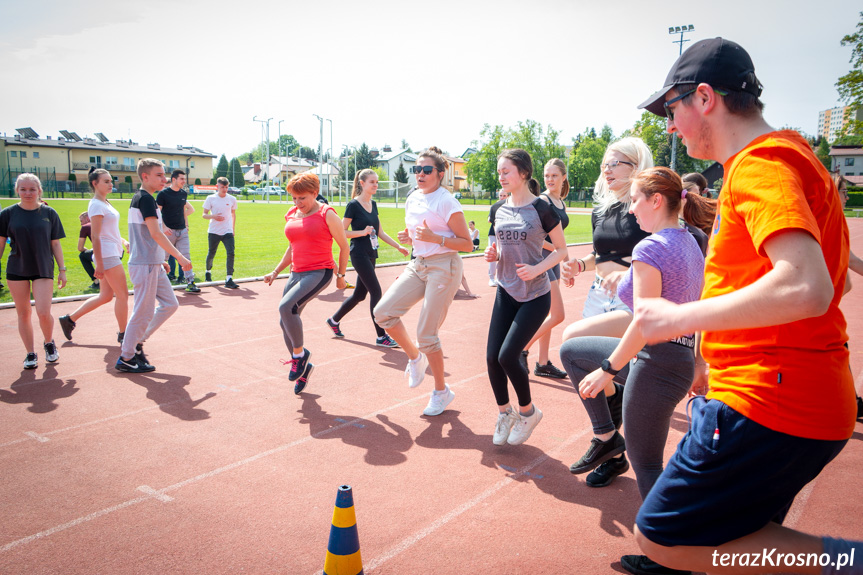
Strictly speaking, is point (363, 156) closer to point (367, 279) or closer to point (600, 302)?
point (367, 279)

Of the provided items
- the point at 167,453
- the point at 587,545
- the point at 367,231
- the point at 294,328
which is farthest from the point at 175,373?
the point at 587,545

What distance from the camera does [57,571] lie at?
3016mm

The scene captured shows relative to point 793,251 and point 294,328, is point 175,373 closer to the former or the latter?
point 294,328

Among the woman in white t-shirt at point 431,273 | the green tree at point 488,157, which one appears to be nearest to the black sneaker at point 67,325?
the woman in white t-shirt at point 431,273

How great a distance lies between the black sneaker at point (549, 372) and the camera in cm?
661

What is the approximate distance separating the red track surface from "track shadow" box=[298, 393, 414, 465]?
21 mm

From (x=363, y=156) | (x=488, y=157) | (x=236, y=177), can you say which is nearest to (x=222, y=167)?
(x=236, y=177)

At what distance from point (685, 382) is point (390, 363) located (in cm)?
459

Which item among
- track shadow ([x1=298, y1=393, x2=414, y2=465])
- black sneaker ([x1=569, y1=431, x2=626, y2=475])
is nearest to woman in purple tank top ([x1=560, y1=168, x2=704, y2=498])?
black sneaker ([x1=569, y1=431, x2=626, y2=475])

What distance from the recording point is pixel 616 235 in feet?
14.1

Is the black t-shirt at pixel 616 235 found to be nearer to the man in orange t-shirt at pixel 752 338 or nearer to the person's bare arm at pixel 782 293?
the man in orange t-shirt at pixel 752 338

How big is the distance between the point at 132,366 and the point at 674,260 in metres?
6.02

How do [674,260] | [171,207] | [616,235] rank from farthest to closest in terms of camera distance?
[171,207] → [616,235] → [674,260]

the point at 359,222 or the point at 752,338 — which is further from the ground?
the point at 359,222
